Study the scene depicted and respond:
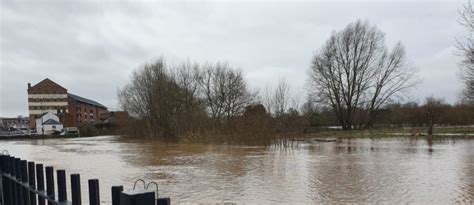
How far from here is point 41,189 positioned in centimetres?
263

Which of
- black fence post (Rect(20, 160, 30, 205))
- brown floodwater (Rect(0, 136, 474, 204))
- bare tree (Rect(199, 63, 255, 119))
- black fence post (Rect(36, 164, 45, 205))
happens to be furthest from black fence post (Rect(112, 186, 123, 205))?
bare tree (Rect(199, 63, 255, 119))

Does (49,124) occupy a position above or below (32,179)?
above

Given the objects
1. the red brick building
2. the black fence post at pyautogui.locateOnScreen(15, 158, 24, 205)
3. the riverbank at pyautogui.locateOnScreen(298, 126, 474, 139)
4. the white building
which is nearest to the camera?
the black fence post at pyautogui.locateOnScreen(15, 158, 24, 205)

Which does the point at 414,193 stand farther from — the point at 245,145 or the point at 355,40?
the point at 355,40

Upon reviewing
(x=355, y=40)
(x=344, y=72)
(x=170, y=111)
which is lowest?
(x=170, y=111)

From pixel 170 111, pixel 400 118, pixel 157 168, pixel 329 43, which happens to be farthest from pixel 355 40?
pixel 157 168

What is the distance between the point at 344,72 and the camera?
182ft

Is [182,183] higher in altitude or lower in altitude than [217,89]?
lower

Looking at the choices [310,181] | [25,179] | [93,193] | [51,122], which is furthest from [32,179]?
[51,122]

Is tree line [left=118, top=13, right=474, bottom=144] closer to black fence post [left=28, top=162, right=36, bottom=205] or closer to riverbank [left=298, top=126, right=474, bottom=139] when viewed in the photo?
riverbank [left=298, top=126, right=474, bottom=139]

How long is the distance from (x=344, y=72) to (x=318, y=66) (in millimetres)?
3427

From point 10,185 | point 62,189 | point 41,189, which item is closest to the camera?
point 62,189

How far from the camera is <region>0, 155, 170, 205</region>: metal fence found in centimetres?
129

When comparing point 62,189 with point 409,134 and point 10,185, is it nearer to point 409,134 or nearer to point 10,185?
point 10,185
